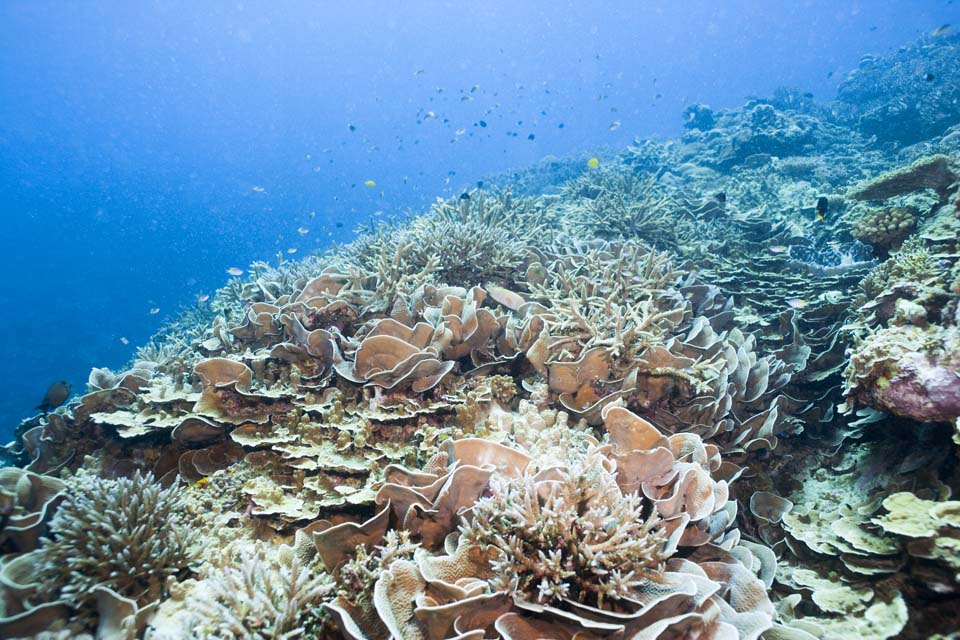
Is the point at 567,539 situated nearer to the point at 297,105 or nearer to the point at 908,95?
the point at 908,95

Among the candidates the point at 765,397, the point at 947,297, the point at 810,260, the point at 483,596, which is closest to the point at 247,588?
the point at 483,596

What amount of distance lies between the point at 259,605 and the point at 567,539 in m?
1.42

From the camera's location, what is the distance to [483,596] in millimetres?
1828

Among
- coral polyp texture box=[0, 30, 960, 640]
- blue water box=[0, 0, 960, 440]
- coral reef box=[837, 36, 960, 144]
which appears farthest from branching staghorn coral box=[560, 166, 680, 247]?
blue water box=[0, 0, 960, 440]

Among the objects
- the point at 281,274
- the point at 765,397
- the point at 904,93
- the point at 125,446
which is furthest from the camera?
the point at 904,93

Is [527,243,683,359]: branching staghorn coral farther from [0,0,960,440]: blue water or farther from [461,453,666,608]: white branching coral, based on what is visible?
[0,0,960,440]: blue water

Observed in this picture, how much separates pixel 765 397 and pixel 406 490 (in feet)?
12.7

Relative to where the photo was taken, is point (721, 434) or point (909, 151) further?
point (909, 151)

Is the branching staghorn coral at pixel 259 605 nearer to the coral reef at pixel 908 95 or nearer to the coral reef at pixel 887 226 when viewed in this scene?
the coral reef at pixel 887 226

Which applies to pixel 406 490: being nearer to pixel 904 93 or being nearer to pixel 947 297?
pixel 947 297

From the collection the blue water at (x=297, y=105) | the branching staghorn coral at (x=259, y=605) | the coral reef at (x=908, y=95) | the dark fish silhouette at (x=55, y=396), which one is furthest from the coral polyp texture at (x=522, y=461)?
the blue water at (x=297, y=105)

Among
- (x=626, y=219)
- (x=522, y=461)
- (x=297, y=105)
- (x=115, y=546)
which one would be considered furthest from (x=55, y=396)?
(x=297, y=105)

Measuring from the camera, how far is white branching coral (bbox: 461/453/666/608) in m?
1.91

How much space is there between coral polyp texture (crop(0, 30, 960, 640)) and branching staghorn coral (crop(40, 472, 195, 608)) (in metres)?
0.01
